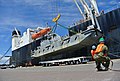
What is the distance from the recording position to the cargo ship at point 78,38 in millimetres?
46656

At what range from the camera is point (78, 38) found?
1919 inches

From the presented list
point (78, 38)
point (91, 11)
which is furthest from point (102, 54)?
point (91, 11)

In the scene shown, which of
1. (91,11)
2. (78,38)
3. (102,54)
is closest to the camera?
(102,54)

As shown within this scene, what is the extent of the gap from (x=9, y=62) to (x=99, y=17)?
56.9 meters

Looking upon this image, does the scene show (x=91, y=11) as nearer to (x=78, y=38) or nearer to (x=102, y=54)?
(x=78, y=38)

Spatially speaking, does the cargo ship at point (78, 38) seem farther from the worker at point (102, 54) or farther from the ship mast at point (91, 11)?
the worker at point (102, 54)

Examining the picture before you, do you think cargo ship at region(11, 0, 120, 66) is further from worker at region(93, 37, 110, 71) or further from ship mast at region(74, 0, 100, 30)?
worker at region(93, 37, 110, 71)

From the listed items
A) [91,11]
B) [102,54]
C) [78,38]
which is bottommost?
[102,54]

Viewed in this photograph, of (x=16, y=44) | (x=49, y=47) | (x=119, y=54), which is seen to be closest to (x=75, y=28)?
(x=49, y=47)

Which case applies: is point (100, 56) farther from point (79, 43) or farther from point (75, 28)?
point (75, 28)

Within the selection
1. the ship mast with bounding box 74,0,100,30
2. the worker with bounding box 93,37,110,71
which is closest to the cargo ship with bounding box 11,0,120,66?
the ship mast with bounding box 74,0,100,30

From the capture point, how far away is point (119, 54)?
44281 millimetres

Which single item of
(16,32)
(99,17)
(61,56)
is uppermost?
(16,32)

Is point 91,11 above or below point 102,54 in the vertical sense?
above
